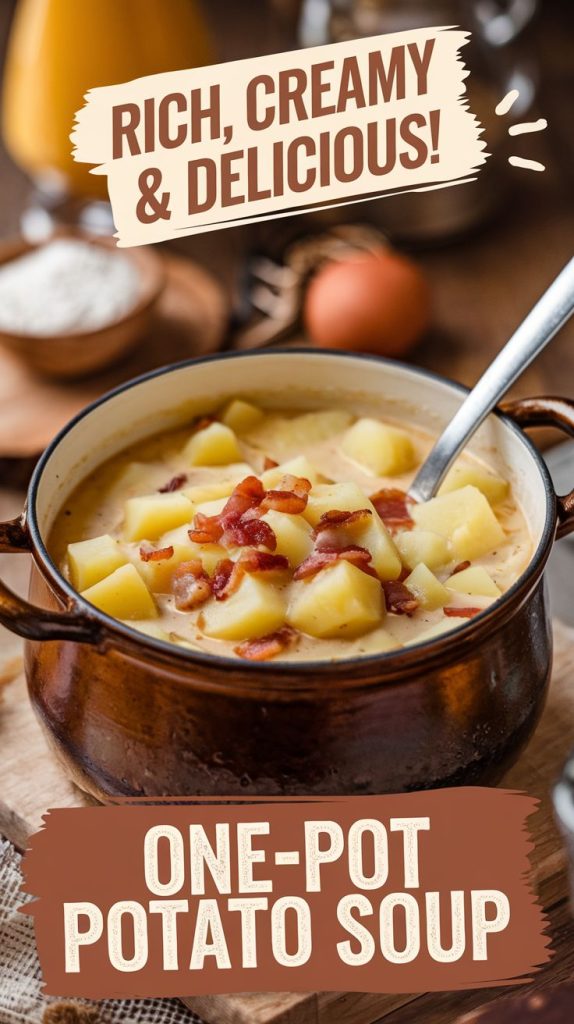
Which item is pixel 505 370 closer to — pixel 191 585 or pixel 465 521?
pixel 465 521

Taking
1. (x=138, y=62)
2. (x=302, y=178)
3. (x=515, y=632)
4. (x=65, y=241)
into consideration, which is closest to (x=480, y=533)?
(x=515, y=632)

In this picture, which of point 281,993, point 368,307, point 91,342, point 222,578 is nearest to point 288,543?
point 222,578

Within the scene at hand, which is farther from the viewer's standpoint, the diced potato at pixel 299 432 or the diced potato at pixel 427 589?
the diced potato at pixel 299 432

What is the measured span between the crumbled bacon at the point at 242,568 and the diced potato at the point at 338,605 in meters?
0.06

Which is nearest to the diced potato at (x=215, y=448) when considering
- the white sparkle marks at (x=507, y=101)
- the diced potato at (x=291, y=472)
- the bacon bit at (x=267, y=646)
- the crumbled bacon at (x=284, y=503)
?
the diced potato at (x=291, y=472)

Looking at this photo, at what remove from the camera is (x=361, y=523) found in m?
2.00

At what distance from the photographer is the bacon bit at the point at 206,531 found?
201cm

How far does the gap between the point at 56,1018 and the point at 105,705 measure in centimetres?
47

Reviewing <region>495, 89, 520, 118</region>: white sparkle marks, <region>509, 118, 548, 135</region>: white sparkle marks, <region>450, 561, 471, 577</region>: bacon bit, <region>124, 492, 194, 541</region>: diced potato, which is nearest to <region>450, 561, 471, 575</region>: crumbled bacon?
<region>450, 561, 471, 577</region>: bacon bit

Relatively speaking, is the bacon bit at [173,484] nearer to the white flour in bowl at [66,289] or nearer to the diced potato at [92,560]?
the diced potato at [92,560]

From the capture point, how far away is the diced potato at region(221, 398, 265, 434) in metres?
2.39

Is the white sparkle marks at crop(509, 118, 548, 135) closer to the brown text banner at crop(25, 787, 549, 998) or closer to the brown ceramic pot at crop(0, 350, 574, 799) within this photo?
the brown ceramic pot at crop(0, 350, 574, 799)

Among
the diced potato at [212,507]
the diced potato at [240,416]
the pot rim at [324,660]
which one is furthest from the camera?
the diced potato at [240,416]

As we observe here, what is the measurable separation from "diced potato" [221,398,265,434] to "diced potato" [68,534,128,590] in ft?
1.43
